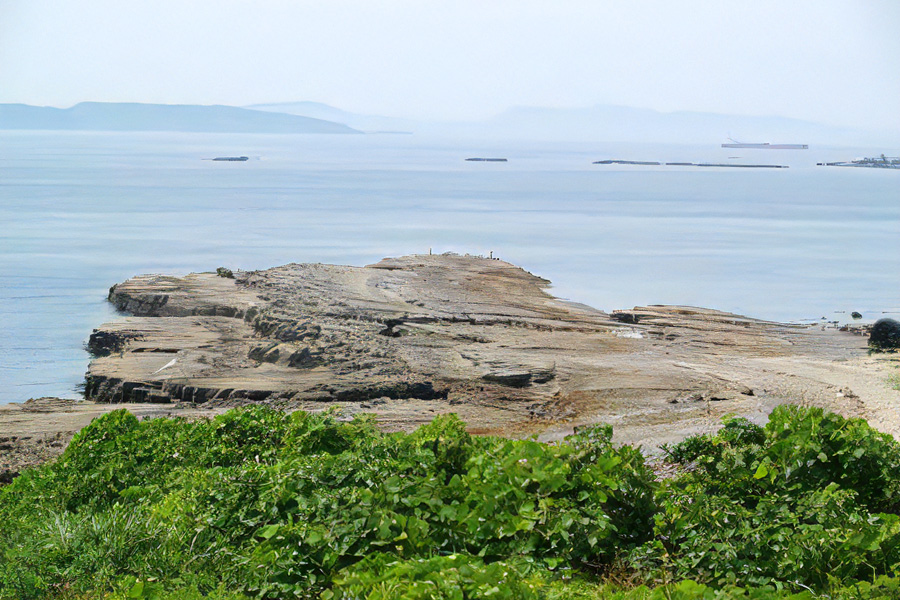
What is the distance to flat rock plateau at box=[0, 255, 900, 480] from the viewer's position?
10.3 metres

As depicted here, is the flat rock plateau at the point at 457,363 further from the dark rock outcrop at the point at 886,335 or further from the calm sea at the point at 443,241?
the calm sea at the point at 443,241

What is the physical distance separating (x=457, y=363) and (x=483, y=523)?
722cm

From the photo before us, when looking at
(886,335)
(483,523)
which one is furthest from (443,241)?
(483,523)

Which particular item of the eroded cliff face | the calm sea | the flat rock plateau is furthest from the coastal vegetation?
the calm sea

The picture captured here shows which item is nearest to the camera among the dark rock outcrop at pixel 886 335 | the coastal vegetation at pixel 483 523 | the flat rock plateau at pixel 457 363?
the coastal vegetation at pixel 483 523

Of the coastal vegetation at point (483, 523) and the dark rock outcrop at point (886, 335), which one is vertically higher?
the coastal vegetation at point (483, 523)

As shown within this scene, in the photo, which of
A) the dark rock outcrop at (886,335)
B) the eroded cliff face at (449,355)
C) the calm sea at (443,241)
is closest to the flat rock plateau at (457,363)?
the eroded cliff face at (449,355)

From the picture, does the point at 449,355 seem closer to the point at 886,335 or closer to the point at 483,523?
the point at 483,523

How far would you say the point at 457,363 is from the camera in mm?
12188

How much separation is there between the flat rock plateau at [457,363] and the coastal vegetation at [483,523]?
286 cm

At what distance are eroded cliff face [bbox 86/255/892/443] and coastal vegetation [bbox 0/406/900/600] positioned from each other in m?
3.06

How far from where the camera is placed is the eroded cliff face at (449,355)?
10547 millimetres

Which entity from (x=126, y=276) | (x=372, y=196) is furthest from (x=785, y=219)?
(x=126, y=276)

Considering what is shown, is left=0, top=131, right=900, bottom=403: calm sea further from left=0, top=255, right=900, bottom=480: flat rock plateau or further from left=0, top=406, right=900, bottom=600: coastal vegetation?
left=0, top=406, right=900, bottom=600: coastal vegetation
